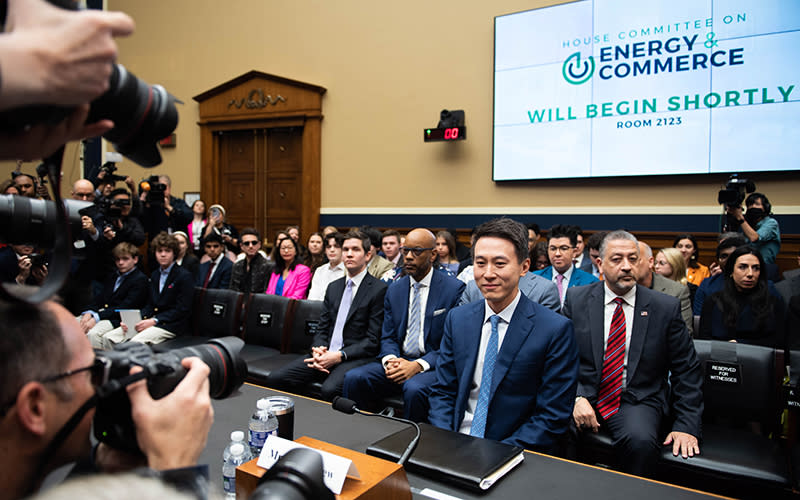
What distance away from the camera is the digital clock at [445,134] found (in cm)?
642

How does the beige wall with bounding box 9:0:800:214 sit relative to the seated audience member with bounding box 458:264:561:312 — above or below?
above

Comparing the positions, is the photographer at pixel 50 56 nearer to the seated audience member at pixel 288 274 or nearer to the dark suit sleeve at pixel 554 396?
the dark suit sleeve at pixel 554 396

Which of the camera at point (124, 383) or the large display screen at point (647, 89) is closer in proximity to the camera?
the camera at point (124, 383)

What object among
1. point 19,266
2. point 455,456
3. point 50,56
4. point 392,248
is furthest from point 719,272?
point 19,266

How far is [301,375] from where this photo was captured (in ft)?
11.1

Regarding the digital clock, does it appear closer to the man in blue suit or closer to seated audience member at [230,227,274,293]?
seated audience member at [230,227,274,293]

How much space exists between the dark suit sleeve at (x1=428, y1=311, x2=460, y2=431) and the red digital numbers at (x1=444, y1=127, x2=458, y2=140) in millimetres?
4432

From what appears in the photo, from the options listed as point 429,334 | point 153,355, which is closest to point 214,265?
point 429,334

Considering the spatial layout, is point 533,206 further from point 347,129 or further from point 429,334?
point 429,334

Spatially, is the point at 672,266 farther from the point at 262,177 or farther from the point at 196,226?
the point at 262,177

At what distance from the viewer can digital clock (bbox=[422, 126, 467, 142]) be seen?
642cm

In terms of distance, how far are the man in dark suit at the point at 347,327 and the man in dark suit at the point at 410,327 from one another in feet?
0.45

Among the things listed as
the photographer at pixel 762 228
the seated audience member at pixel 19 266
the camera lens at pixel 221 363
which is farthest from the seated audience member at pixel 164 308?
the photographer at pixel 762 228

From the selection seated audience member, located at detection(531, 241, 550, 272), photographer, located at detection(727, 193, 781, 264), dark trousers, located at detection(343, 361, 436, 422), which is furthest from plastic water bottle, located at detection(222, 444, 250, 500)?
photographer, located at detection(727, 193, 781, 264)
